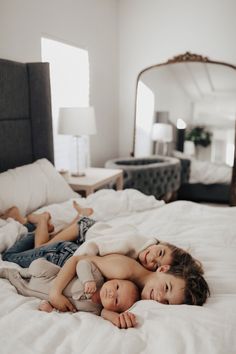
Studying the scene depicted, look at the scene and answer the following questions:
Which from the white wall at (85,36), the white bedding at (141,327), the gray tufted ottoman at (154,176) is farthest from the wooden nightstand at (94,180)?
the white bedding at (141,327)

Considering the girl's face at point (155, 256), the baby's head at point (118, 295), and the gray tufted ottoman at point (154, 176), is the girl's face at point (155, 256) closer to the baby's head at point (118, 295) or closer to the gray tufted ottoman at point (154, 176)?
the baby's head at point (118, 295)

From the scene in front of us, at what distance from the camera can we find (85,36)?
3654mm

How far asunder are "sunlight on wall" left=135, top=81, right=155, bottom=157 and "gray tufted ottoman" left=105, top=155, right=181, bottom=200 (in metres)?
0.38

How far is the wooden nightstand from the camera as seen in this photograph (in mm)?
2879

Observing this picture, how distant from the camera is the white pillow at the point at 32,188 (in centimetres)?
207

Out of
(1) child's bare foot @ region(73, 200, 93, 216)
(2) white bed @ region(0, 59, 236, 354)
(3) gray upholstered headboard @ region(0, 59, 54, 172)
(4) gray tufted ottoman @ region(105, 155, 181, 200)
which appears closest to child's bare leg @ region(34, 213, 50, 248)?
(2) white bed @ region(0, 59, 236, 354)

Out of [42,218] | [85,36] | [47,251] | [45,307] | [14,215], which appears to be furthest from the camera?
[85,36]

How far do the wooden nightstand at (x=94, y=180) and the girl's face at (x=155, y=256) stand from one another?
1.54 m

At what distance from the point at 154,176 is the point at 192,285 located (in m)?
2.58

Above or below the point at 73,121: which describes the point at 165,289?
below

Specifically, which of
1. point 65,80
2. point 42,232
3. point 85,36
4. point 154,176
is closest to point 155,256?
point 42,232

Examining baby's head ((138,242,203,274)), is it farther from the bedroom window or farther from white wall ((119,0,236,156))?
white wall ((119,0,236,156))

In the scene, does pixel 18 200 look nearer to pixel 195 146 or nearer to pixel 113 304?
pixel 113 304

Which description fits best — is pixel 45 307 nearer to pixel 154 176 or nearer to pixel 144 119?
pixel 154 176
